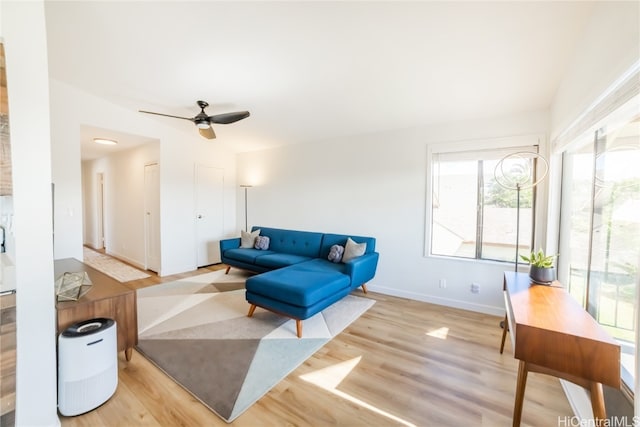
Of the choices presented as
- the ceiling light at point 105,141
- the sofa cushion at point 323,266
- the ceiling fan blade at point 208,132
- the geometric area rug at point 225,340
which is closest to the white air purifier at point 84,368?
the geometric area rug at point 225,340

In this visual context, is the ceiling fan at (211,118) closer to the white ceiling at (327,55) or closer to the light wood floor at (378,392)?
the white ceiling at (327,55)

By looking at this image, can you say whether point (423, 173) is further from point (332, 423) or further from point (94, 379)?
point (94, 379)

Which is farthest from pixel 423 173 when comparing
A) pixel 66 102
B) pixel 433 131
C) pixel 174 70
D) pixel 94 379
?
pixel 66 102

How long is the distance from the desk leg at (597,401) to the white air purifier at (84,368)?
2737 millimetres

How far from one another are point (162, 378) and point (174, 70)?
3039 mm

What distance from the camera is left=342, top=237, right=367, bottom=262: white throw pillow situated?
11.9 feet

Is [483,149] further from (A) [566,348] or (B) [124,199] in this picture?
(B) [124,199]

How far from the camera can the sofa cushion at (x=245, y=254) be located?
14.1ft

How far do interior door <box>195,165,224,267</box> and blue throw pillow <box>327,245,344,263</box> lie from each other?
2.87 meters

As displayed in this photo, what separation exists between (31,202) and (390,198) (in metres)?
3.58

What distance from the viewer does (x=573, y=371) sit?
1.23m

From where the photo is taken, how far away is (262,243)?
479cm

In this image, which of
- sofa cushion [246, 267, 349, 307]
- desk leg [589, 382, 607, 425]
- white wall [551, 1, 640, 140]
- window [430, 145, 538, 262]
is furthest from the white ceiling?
desk leg [589, 382, 607, 425]

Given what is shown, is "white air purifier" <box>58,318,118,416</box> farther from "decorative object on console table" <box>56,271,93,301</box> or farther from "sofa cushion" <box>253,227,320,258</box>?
"sofa cushion" <box>253,227,320,258</box>
